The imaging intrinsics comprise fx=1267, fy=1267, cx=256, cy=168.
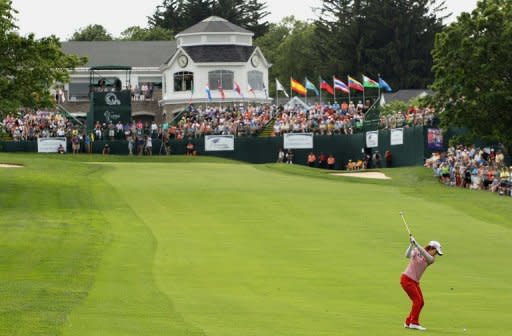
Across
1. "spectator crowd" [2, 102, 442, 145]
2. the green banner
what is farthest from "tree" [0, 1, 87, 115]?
the green banner

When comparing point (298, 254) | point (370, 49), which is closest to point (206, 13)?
point (370, 49)

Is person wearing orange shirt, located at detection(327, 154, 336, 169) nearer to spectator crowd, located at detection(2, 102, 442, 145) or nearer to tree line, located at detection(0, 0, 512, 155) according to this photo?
spectator crowd, located at detection(2, 102, 442, 145)

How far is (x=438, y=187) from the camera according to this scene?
59312 millimetres

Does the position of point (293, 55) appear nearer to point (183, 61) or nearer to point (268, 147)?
point (183, 61)

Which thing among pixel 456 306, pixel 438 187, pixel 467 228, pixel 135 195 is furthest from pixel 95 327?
pixel 438 187

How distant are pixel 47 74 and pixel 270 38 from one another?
119982 mm

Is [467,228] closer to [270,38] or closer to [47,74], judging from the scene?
[47,74]

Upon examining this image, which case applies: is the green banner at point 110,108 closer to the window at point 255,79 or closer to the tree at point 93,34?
the window at point 255,79

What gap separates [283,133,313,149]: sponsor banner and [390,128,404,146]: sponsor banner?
24.7 ft

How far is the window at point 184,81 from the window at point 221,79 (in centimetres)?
166

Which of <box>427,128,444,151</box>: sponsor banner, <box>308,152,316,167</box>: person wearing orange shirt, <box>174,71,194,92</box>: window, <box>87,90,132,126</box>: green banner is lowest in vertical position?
<box>308,152,316,167</box>: person wearing orange shirt

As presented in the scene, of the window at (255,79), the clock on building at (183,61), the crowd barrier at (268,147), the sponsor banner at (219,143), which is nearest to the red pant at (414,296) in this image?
the crowd barrier at (268,147)

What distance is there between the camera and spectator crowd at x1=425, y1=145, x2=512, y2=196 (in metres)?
55.9

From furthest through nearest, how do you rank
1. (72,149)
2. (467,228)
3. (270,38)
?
1. (270,38)
2. (72,149)
3. (467,228)
